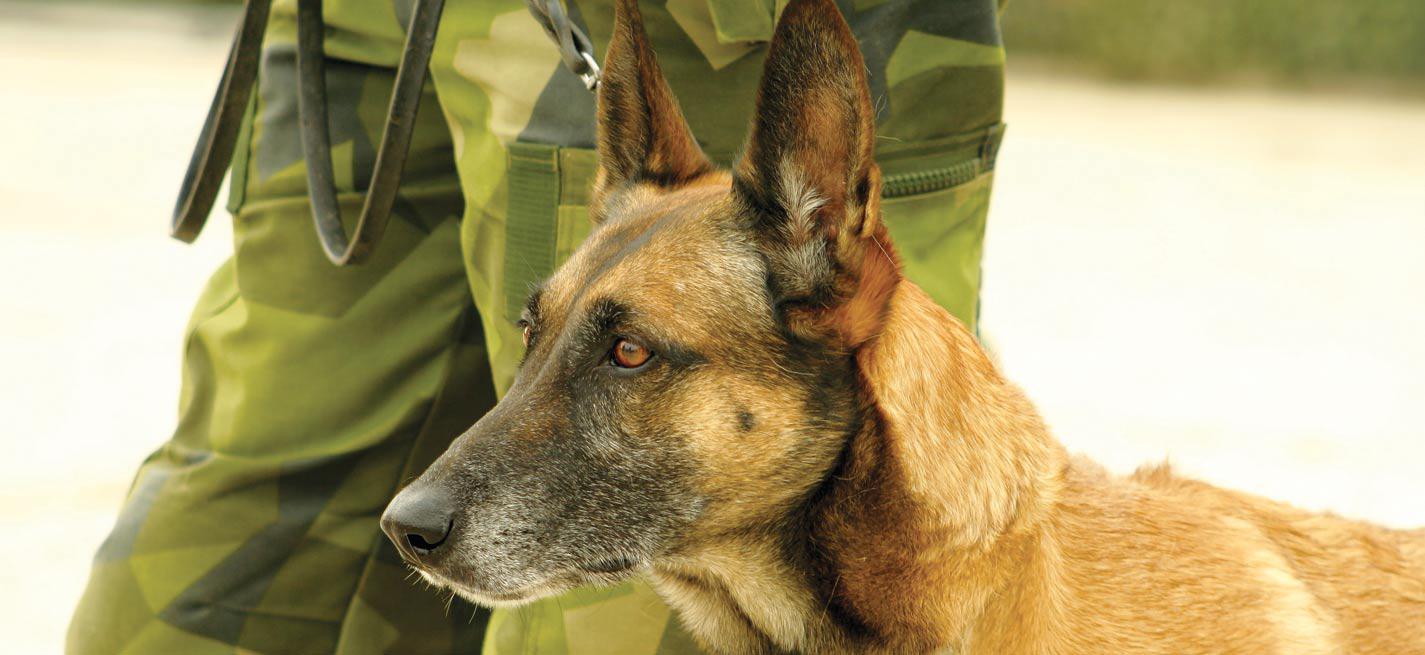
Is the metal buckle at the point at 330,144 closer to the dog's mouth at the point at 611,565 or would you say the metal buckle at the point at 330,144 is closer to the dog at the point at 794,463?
the dog at the point at 794,463

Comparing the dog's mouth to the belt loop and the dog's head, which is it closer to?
the dog's head

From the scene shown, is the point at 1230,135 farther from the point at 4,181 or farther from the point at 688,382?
the point at 688,382

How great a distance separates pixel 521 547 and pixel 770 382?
47 cm

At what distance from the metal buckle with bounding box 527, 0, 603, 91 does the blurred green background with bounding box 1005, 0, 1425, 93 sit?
47.8 ft

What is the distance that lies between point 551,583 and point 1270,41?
15.4 metres

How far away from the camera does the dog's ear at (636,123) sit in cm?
233

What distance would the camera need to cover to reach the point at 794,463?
7.65 feet

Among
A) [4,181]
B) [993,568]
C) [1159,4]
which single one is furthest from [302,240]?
[1159,4]

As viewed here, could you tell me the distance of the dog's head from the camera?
2.28 metres

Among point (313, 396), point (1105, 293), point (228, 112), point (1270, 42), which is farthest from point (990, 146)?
point (1270, 42)

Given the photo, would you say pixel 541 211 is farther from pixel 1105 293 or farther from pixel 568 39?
pixel 1105 293

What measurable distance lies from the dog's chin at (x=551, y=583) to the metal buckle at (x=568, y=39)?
77 cm

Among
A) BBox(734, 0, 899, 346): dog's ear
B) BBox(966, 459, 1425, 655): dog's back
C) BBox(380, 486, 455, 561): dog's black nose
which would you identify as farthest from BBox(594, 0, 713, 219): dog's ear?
BBox(966, 459, 1425, 655): dog's back

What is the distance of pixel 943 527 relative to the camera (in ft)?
7.41
